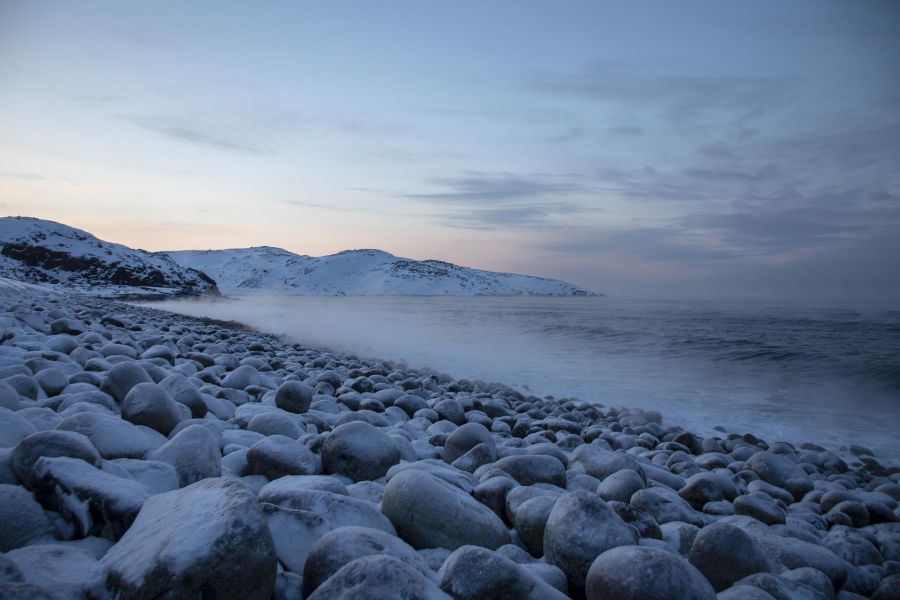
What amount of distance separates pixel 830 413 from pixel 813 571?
311 inches

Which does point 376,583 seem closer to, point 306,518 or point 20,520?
point 306,518

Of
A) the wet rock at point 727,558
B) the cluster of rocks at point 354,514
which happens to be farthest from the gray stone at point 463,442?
the wet rock at point 727,558

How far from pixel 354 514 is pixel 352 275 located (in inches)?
6268

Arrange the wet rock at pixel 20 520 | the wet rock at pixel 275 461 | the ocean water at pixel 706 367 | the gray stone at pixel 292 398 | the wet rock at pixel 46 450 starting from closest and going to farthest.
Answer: the wet rock at pixel 20 520 → the wet rock at pixel 46 450 → the wet rock at pixel 275 461 → the gray stone at pixel 292 398 → the ocean water at pixel 706 367

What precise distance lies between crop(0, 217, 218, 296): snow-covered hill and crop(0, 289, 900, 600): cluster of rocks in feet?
120

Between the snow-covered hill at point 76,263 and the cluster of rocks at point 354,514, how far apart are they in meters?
36.7

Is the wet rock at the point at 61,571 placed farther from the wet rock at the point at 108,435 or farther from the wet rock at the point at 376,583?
the wet rock at the point at 108,435

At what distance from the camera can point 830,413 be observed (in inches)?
334

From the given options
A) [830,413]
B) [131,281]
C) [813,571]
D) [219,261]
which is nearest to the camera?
[813,571]

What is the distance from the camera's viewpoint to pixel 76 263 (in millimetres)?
39656

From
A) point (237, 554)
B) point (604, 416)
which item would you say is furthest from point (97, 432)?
point (604, 416)

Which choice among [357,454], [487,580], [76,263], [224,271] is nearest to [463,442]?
[357,454]

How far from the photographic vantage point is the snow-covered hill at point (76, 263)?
3703cm

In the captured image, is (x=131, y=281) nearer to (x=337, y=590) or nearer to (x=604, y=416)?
(x=604, y=416)
